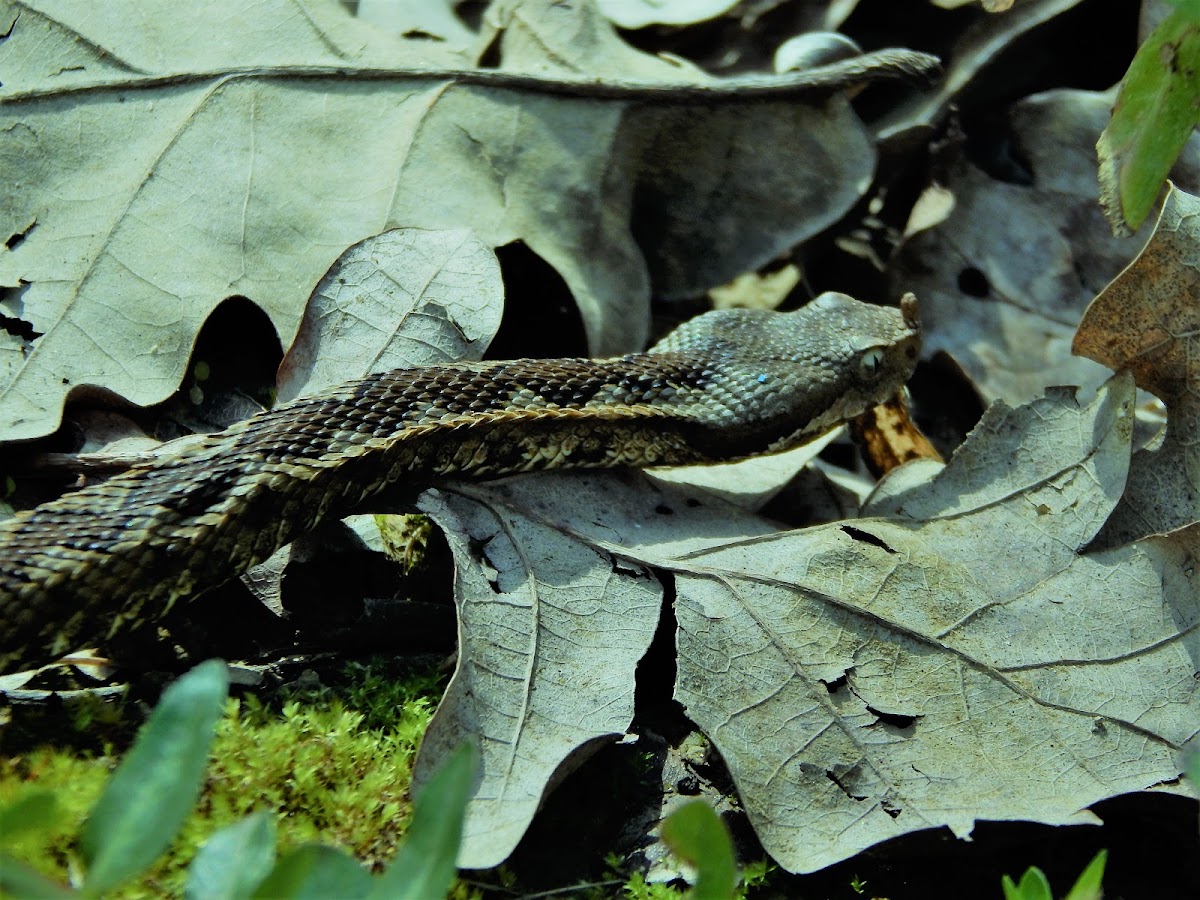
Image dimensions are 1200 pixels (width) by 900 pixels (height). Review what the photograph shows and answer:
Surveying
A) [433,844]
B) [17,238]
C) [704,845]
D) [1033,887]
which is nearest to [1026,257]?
[1033,887]

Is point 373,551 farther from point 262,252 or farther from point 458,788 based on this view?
point 458,788

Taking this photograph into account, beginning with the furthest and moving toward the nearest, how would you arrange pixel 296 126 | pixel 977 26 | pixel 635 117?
pixel 977 26 → pixel 635 117 → pixel 296 126

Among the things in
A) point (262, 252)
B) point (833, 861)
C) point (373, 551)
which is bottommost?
point (833, 861)

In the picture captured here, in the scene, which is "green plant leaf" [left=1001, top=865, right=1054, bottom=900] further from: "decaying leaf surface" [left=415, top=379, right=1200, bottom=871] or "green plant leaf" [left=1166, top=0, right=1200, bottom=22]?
"green plant leaf" [left=1166, top=0, right=1200, bottom=22]

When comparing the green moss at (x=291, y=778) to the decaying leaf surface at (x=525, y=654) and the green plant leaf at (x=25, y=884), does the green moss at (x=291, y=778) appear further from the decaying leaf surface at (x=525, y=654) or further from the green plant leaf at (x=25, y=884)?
the green plant leaf at (x=25, y=884)

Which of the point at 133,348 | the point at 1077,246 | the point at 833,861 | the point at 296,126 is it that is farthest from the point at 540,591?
the point at 1077,246

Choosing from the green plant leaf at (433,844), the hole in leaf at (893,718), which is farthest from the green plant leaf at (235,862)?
the hole in leaf at (893,718)

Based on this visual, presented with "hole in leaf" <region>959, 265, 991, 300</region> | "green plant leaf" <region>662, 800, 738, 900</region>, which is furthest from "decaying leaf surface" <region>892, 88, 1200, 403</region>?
"green plant leaf" <region>662, 800, 738, 900</region>
